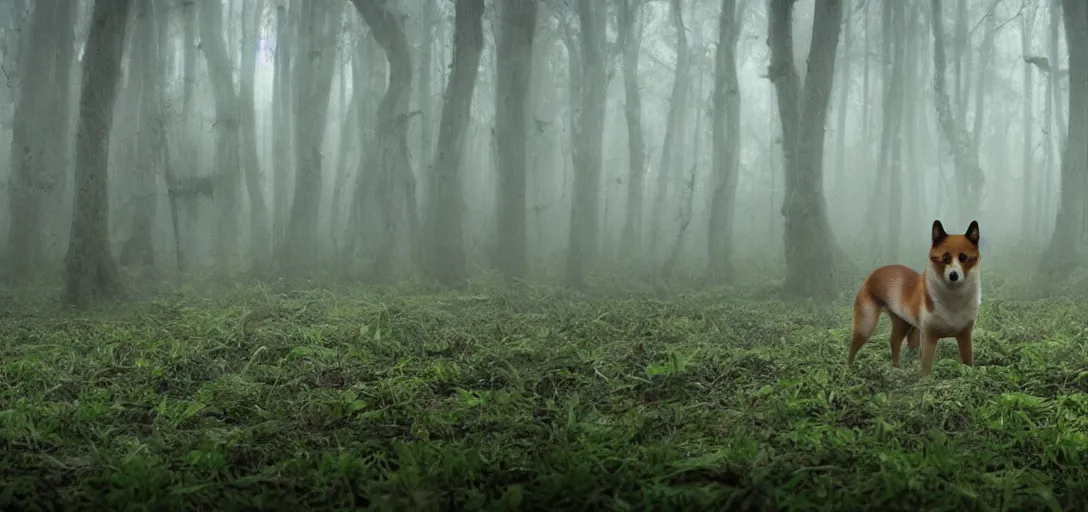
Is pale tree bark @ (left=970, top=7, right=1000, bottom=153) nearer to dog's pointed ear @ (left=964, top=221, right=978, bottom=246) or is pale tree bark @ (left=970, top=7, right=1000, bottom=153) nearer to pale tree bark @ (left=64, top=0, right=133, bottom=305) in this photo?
dog's pointed ear @ (left=964, top=221, right=978, bottom=246)

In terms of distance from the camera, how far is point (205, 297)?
11.0 m

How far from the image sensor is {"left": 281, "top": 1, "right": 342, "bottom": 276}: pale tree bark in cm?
1498

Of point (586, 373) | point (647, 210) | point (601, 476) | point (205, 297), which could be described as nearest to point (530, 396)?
point (586, 373)

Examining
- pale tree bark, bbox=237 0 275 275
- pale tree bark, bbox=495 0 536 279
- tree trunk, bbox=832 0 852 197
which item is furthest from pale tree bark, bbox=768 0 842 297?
tree trunk, bbox=832 0 852 197

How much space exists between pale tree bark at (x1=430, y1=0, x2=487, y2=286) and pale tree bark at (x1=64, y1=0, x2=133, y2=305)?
499cm

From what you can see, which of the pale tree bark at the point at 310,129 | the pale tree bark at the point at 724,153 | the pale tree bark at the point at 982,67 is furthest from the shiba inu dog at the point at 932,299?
the pale tree bark at the point at 982,67

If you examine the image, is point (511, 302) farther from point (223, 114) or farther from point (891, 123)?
point (891, 123)

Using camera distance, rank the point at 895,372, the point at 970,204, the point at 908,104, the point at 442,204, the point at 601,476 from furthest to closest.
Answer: the point at 908,104, the point at 970,204, the point at 442,204, the point at 895,372, the point at 601,476

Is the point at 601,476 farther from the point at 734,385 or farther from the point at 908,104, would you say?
the point at 908,104

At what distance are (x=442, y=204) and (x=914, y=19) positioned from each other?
1379 centimetres

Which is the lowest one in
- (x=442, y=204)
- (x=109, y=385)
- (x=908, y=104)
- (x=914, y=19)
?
(x=109, y=385)

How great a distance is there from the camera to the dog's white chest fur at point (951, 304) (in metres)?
4.39

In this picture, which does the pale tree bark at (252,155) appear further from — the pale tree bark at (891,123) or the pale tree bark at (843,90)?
the pale tree bark at (843,90)

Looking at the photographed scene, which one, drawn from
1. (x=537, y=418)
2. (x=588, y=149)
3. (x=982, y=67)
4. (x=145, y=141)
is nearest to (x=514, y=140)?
(x=588, y=149)
